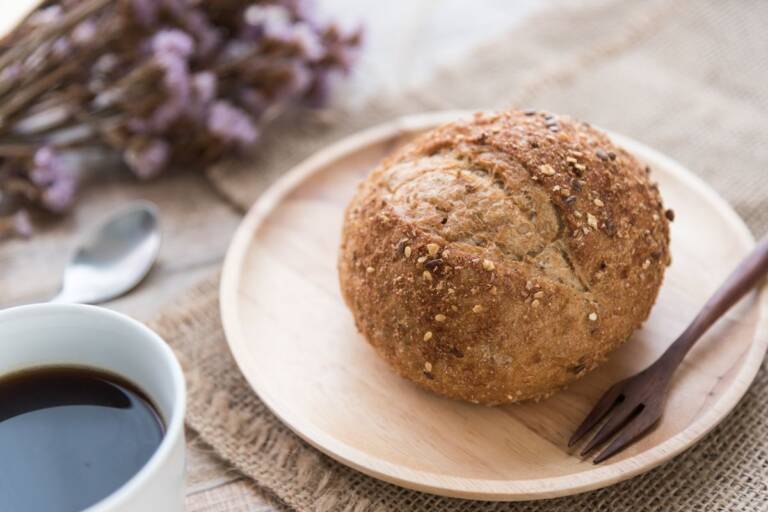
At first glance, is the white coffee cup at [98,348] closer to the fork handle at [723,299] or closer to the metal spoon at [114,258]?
the metal spoon at [114,258]

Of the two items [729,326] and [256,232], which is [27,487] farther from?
[729,326]

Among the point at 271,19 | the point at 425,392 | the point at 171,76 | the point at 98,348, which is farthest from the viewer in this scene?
the point at 271,19

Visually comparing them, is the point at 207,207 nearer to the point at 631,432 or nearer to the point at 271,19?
the point at 271,19

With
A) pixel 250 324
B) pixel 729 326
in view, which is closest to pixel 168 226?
pixel 250 324

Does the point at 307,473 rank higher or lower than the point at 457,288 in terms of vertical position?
lower

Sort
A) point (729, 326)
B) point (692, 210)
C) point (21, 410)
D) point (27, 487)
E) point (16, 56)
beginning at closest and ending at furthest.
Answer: point (27, 487)
point (21, 410)
point (729, 326)
point (692, 210)
point (16, 56)

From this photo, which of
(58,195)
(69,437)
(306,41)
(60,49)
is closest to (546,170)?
(69,437)
